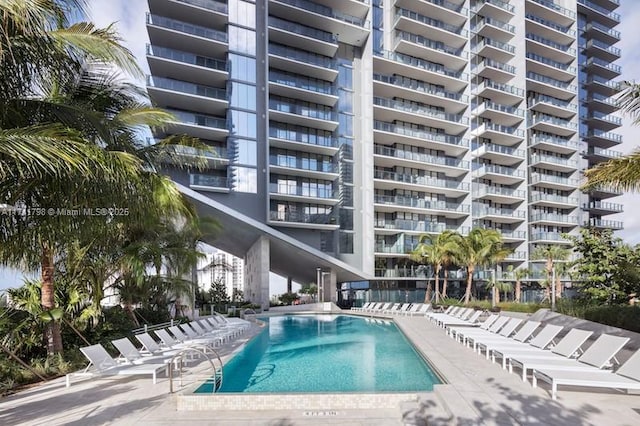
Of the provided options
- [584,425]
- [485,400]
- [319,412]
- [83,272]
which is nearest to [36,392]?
[83,272]

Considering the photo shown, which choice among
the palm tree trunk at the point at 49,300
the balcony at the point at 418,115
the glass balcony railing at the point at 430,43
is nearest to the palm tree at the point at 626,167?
the palm tree trunk at the point at 49,300

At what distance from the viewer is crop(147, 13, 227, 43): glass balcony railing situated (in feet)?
101

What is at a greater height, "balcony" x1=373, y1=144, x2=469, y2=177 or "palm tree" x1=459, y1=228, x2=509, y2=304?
"balcony" x1=373, y1=144, x2=469, y2=177

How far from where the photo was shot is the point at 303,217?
33562mm

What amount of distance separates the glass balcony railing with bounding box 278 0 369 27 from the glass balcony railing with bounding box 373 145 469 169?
447 inches

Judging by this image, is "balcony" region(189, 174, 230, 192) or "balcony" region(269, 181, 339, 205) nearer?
"balcony" region(189, 174, 230, 192)

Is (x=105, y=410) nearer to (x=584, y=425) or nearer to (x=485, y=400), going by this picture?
(x=485, y=400)

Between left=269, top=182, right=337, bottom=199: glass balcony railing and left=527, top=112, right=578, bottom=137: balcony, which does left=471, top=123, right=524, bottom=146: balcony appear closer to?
left=527, top=112, right=578, bottom=137: balcony

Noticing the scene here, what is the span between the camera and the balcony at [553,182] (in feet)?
147

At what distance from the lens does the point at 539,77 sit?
47531 millimetres

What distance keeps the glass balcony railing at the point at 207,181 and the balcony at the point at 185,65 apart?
26.6 feet

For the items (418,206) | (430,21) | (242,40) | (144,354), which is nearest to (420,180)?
(418,206)

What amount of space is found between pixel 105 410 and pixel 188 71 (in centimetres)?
2964

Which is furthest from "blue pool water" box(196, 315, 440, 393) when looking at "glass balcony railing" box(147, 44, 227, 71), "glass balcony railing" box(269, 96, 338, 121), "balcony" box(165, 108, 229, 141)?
"glass balcony railing" box(147, 44, 227, 71)
